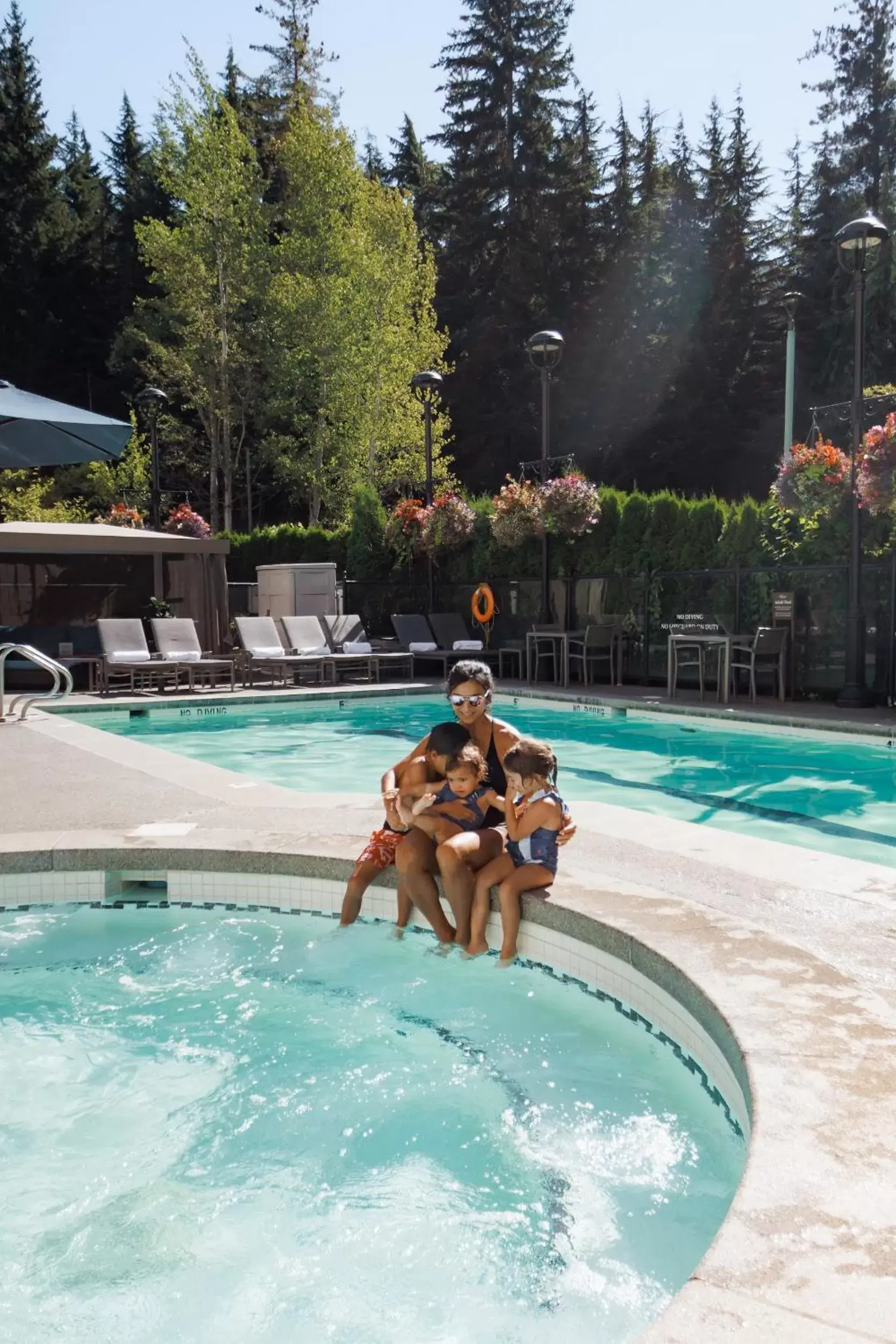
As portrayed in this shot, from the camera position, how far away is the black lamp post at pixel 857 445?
9695 mm

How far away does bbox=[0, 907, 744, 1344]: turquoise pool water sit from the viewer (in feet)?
8.08

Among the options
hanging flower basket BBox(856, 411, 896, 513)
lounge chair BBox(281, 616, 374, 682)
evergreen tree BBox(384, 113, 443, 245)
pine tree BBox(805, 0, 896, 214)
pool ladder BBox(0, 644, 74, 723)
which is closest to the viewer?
pool ladder BBox(0, 644, 74, 723)

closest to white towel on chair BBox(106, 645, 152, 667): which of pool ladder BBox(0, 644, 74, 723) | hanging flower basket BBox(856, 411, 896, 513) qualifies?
pool ladder BBox(0, 644, 74, 723)

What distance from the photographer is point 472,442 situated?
30547 millimetres

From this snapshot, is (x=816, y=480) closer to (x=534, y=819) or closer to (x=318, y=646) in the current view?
(x=318, y=646)

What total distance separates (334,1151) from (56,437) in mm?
6709

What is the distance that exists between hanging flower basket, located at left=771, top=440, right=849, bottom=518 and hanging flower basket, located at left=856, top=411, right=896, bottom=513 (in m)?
0.58

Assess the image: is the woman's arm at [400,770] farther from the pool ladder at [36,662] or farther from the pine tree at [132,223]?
the pine tree at [132,223]

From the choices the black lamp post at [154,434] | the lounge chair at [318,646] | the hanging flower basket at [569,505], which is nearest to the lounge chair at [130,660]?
the lounge chair at [318,646]

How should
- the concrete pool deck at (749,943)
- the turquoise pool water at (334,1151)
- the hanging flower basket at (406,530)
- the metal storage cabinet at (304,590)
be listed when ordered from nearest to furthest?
1. the concrete pool deck at (749,943)
2. the turquoise pool water at (334,1151)
3. the metal storage cabinet at (304,590)
4. the hanging flower basket at (406,530)

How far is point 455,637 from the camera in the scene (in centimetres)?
1544

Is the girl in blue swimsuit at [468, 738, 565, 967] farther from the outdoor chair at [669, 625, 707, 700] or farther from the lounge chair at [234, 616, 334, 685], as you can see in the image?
the lounge chair at [234, 616, 334, 685]

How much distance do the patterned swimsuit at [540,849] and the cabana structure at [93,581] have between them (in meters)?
10.9

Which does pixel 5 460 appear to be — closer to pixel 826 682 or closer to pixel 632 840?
pixel 632 840
